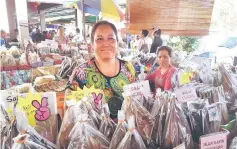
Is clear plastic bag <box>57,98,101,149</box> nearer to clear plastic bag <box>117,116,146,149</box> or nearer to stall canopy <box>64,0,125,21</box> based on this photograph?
clear plastic bag <box>117,116,146,149</box>

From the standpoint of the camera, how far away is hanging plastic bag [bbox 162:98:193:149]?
0.77 metres

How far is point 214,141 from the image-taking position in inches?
30.4

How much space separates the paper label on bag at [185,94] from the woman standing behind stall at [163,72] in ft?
1.68

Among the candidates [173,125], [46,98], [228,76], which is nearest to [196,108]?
[173,125]

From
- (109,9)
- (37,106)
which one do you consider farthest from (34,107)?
(109,9)

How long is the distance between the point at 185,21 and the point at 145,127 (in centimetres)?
90

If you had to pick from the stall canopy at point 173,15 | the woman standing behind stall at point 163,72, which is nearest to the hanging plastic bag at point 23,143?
the woman standing behind stall at point 163,72

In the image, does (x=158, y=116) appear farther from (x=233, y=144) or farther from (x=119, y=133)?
(x=233, y=144)

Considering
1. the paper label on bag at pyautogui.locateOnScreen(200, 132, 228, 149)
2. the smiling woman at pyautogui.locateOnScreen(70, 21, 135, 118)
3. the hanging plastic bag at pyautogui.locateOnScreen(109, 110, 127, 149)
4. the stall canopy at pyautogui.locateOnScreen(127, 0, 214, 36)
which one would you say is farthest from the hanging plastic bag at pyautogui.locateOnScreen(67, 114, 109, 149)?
the stall canopy at pyautogui.locateOnScreen(127, 0, 214, 36)

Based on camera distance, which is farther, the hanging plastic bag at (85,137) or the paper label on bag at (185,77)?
the paper label on bag at (185,77)

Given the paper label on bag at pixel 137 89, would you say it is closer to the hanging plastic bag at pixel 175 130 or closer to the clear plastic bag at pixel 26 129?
the hanging plastic bag at pixel 175 130

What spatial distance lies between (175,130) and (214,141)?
0.13 meters

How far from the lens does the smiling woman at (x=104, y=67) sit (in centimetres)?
150

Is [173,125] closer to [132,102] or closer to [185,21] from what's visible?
[132,102]
